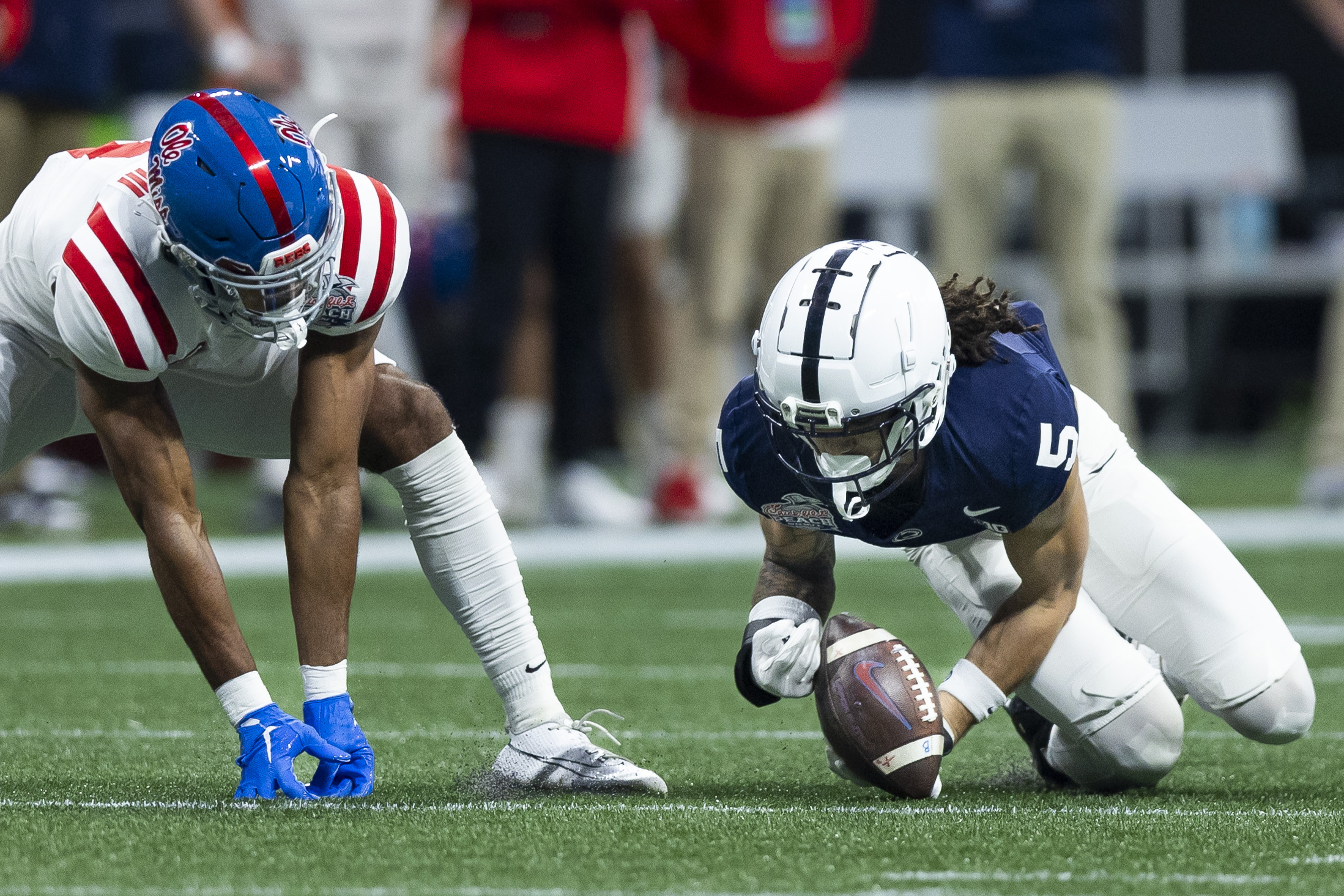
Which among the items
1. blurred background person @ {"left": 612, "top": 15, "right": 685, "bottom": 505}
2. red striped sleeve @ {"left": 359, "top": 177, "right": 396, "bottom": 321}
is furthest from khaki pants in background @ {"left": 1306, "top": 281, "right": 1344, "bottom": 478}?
red striped sleeve @ {"left": 359, "top": 177, "right": 396, "bottom": 321}

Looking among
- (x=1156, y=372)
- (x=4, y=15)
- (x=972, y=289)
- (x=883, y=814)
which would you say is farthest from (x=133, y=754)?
(x=1156, y=372)

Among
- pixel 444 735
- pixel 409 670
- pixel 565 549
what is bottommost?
pixel 565 549

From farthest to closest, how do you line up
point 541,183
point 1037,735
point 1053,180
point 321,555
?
point 1053,180
point 541,183
point 1037,735
point 321,555

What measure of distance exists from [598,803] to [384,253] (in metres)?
0.85

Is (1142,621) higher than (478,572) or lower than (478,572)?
lower

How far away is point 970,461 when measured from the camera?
287 centimetres

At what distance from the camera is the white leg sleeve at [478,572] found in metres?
3.13

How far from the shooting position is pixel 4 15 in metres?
6.12

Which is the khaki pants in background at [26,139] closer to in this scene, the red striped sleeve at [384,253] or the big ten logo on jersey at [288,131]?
the red striped sleeve at [384,253]

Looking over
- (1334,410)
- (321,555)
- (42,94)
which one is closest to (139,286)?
(321,555)

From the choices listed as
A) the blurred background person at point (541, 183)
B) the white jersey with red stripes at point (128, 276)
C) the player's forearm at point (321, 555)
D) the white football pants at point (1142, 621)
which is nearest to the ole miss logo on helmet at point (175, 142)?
the white jersey with red stripes at point (128, 276)

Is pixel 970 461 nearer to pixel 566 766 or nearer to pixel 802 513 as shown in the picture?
pixel 802 513

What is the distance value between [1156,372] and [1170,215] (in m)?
0.90

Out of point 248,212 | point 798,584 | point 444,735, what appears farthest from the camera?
point 444,735
